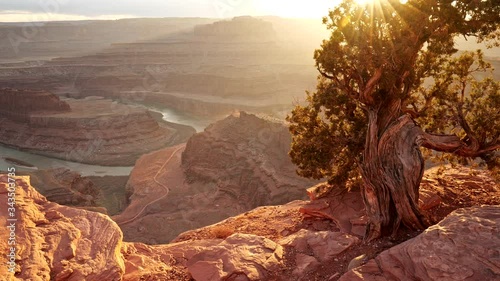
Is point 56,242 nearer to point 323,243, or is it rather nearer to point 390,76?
point 323,243

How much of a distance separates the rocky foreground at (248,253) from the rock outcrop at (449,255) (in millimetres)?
15

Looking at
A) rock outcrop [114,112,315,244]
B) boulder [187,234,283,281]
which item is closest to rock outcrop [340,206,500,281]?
boulder [187,234,283,281]

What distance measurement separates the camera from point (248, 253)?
9.48 m

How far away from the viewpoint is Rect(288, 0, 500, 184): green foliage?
10.0 metres

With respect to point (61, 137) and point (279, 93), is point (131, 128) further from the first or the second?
point (279, 93)

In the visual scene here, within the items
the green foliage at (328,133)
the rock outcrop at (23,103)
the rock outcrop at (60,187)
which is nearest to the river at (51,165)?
the rock outcrop at (23,103)

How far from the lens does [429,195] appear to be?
12.4m

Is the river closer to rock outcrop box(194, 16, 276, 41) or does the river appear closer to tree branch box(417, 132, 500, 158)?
tree branch box(417, 132, 500, 158)

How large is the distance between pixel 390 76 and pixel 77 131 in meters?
51.6

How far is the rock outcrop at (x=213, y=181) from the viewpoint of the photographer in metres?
29.0

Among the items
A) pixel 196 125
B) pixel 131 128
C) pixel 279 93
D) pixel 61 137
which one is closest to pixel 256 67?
pixel 279 93

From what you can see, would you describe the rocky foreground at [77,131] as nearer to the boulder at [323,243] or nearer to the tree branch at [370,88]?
the boulder at [323,243]

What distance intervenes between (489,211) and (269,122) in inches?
1265

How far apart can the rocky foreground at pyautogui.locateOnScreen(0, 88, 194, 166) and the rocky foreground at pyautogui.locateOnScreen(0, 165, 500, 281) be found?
41072 millimetres
